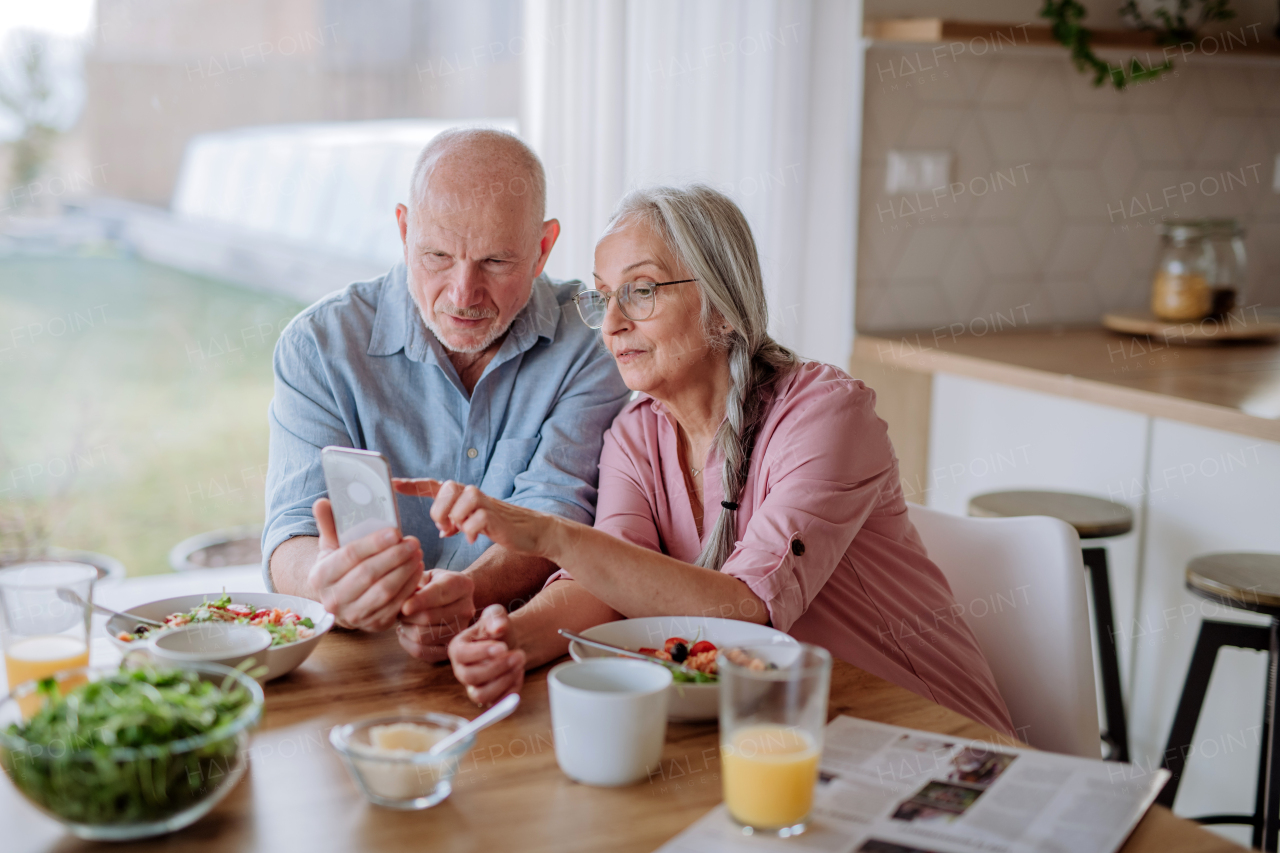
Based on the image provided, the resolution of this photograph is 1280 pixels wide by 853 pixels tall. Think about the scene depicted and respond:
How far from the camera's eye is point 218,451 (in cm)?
468

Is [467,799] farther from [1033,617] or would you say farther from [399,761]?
[1033,617]

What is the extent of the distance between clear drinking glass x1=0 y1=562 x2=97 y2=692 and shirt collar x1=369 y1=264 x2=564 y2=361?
76 centimetres

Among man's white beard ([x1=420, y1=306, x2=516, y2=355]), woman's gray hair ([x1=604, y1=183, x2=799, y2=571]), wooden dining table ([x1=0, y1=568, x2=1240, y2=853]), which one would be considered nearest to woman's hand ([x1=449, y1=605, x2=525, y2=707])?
wooden dining table ([x1=0, y1=568, x2=1240, y2=853])

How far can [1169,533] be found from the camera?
246cm

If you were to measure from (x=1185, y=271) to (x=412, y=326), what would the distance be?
2.13m

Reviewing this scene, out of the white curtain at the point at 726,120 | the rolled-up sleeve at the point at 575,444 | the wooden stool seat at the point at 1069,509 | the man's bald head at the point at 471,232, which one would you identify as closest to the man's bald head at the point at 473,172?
the man's bald head at the point at 471,232

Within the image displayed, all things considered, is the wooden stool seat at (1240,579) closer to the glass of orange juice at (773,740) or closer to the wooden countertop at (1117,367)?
the wooden countertop at (1117,367)

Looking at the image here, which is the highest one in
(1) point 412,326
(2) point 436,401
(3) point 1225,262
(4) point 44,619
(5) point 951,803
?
(3) point 1225,262

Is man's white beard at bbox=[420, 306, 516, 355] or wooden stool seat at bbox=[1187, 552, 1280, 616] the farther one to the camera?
wooden stool seat at bbox=[1187, 552, 1280, 616]

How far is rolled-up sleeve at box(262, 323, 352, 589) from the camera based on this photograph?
1628 millimetres

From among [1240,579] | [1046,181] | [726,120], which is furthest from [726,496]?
[1046,181]

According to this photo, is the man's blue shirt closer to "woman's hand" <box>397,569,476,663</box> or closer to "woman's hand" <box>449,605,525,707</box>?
"woman's hand" <box>397,569,476,663</box>

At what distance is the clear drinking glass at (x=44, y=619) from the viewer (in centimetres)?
104

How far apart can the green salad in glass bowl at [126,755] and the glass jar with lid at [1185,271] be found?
2722 millimetres
